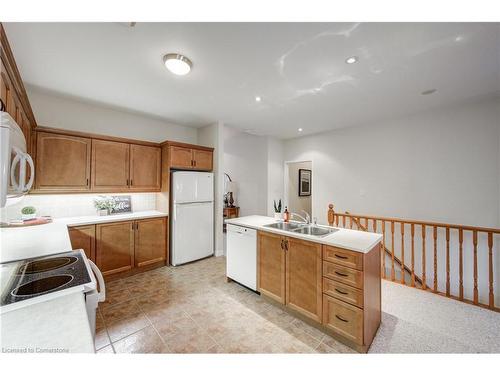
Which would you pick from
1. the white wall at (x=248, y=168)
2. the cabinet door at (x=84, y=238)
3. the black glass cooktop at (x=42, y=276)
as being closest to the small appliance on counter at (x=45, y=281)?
the black glass cooktop at (x=42, y=276)

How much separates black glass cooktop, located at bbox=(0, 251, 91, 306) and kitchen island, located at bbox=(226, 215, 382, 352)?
1.61 metres

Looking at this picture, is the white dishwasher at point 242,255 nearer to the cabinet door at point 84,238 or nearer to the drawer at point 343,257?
the drawer at point 343,257

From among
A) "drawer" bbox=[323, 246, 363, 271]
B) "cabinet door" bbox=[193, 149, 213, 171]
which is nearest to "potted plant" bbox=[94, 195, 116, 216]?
"cabinet door" bbox=[193, 149, 213, 171]

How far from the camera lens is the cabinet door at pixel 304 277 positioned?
185 centimetres

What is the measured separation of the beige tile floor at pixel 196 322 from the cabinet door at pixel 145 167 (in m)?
1.44

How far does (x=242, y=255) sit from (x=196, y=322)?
2.79ft

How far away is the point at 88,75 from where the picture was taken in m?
2.20

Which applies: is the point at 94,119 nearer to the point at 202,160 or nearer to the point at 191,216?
the point at 202,160

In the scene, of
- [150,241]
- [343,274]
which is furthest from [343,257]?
[150,241]

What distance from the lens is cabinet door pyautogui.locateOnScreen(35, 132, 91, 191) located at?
2502 millimetres

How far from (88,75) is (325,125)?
3699mm

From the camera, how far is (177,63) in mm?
1911
